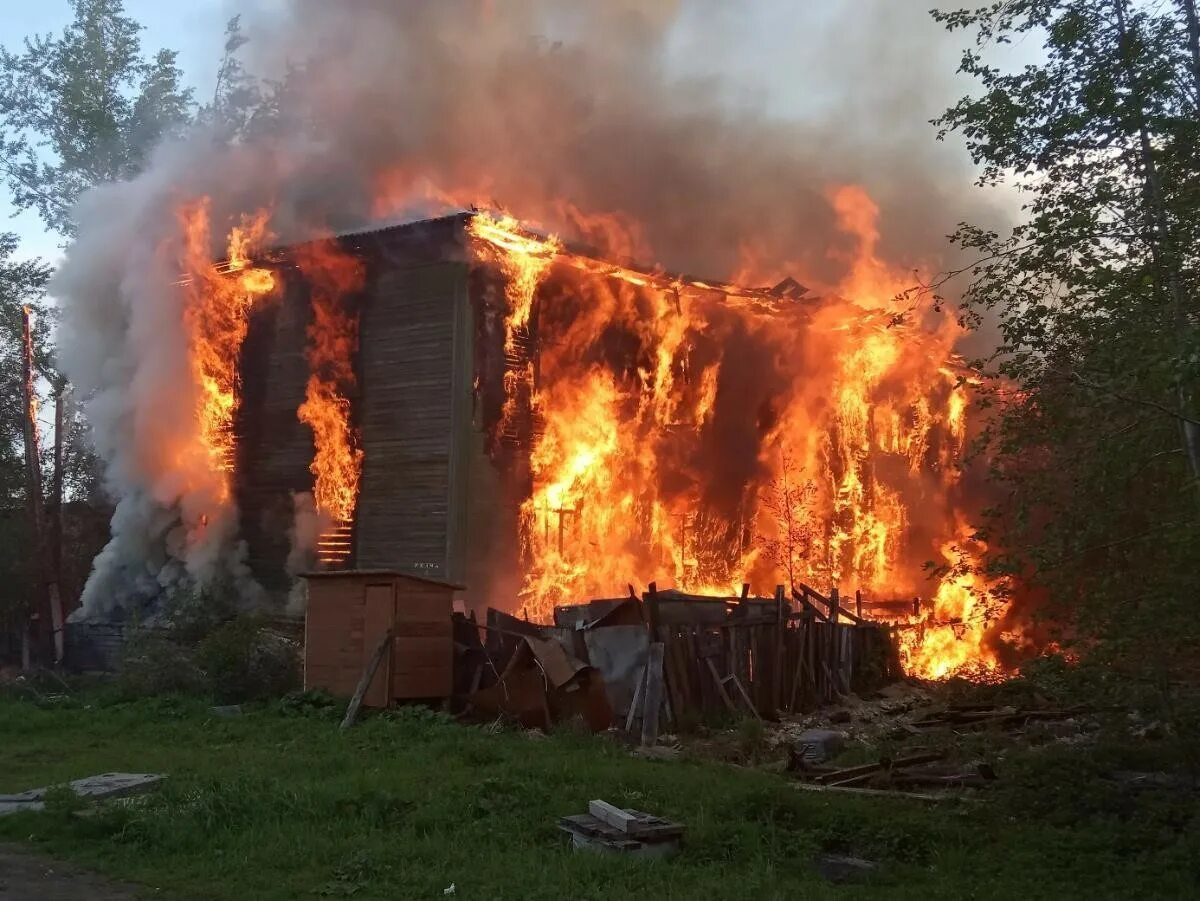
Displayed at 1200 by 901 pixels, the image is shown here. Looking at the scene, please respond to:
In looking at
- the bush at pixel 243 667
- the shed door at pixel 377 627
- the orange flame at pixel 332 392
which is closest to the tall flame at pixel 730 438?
the orange flame at pixel 332 392

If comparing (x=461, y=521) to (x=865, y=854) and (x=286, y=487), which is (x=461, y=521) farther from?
(x=865, y=854)

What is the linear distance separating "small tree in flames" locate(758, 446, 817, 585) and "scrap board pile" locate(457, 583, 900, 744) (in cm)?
935

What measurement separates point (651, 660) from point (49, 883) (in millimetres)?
7856

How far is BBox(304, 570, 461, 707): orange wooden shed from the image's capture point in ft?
45.3

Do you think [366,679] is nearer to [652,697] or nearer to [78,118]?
[652,697]

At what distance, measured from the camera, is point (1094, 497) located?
823 cm

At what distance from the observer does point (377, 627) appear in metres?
14.0

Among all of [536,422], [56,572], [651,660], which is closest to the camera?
[651,660]

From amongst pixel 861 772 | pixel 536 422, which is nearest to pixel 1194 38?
pixel 861 772

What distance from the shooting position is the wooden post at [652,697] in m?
13.0

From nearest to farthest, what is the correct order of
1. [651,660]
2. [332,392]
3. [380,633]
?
[651,660] → [380,633] → [332,392]

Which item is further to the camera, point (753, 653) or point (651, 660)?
Result: point (753, 653)

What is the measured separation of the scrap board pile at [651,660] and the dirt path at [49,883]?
680 centimetres

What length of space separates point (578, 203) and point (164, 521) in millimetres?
10753
